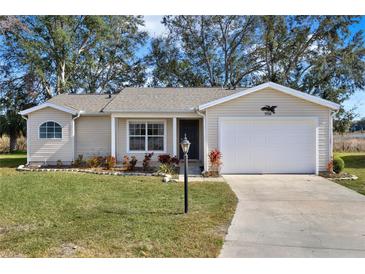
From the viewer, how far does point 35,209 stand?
610cm

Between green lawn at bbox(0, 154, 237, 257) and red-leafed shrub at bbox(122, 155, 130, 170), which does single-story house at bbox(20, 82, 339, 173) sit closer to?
red-leafed shrub at bbox(122, 155, 130, 170)

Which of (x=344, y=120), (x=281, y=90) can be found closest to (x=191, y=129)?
(x=281, y=90)

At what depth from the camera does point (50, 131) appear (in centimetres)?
1364

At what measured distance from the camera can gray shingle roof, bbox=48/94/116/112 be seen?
1428cm

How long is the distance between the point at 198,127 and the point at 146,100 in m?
3.02

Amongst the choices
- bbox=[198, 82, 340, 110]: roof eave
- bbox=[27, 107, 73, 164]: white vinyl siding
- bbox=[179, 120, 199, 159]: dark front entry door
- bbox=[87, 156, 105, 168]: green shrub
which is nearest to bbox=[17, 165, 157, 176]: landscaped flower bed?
bbox=[87, 156, 105, 168]: green shrub

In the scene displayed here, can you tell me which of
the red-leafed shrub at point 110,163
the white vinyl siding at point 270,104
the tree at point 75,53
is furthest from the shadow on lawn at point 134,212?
the tree at point 75,53

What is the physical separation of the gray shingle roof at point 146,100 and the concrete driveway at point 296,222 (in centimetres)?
592

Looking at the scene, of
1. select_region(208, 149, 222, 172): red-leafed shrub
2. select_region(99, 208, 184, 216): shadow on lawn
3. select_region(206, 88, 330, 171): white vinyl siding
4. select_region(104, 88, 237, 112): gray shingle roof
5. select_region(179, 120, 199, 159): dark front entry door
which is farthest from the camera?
select_region(179, 120, 199, 159): dark front entry door

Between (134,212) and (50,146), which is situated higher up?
(50,146)

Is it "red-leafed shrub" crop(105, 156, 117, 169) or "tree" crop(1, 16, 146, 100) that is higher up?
"tree" crop(1, 16, 146, 100)

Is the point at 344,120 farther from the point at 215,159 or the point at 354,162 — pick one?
the point at 215,159
